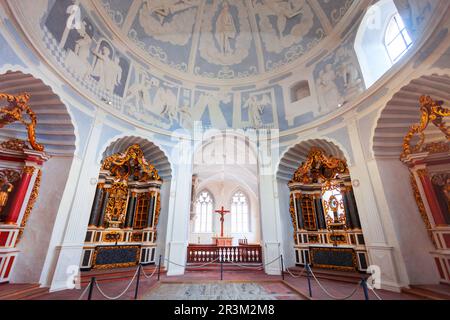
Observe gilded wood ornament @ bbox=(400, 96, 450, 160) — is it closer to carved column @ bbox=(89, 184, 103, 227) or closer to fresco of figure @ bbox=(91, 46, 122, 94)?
fresco of figure @ bbox=(91, 46, 122, 94)

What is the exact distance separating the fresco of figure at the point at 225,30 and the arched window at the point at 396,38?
22.8 ft

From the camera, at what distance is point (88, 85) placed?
6859 mm

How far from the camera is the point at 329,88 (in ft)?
27.0

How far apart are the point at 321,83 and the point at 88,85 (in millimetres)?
9441

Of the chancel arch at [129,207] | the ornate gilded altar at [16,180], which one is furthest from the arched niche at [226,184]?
the ornate gilded altar at [16,180]

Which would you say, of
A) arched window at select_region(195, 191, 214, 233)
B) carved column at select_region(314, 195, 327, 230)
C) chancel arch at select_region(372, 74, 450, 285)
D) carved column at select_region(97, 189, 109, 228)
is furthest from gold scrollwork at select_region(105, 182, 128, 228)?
arched window at select_region(195, 191, 214, 233)

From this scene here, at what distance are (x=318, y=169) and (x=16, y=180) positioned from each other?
10.9m

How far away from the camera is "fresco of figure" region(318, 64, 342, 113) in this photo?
25.9ft

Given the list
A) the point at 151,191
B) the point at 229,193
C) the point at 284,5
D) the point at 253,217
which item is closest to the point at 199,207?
the point at 229,193

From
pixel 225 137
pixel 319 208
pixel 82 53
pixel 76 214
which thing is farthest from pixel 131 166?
pixel 319 208

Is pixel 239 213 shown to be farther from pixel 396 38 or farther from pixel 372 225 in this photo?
pixel 396 38

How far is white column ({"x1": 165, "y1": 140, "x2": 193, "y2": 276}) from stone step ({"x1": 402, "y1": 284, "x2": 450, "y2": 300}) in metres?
6.90

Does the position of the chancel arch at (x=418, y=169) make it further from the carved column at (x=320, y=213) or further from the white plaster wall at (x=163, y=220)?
the white plaster wall at (x=163, y=220)

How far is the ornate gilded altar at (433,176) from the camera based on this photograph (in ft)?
16.5
